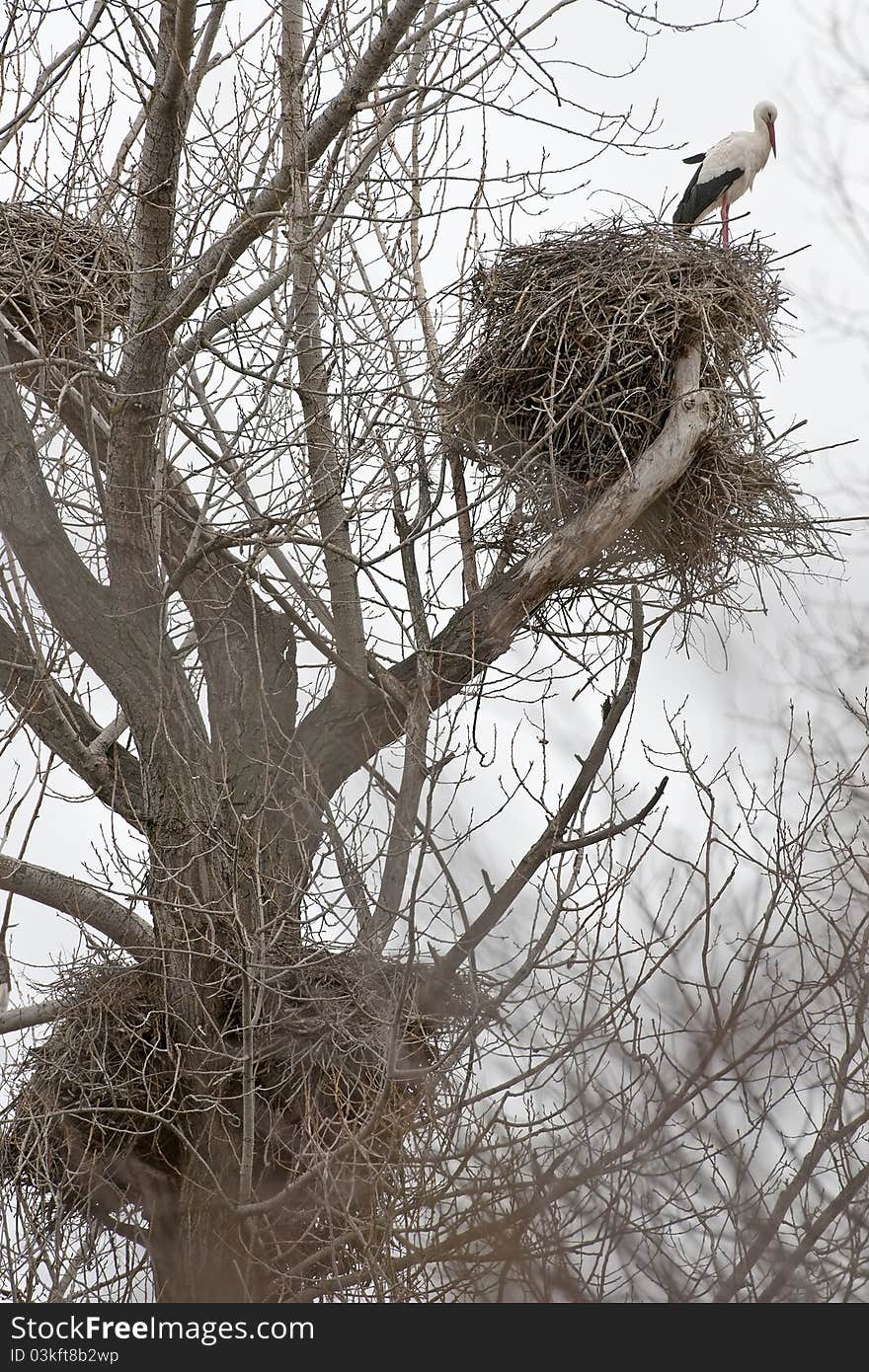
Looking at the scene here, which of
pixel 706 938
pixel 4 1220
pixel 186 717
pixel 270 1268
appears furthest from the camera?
pixel 186 717

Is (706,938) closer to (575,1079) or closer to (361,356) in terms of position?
(575,1079)

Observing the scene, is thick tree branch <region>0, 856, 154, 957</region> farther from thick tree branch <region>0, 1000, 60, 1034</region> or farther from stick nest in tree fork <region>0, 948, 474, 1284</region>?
thick tree branch <region>0, 1000, 60, 1034</region>

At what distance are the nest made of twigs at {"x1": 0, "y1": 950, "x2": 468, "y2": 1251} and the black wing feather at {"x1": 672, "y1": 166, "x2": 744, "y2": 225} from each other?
13.1 feet

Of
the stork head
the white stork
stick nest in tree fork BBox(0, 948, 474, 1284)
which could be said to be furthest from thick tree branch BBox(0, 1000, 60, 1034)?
the stork head

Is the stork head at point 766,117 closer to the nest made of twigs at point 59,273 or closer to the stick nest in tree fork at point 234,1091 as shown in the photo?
the nest made of twigs at point 59,273

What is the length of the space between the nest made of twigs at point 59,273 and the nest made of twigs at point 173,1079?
2398mm

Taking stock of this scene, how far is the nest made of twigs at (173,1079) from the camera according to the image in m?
4.42

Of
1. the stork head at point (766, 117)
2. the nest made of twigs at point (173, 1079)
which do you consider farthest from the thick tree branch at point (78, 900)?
the stork head at point (766, 117)

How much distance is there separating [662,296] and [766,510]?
913 mm

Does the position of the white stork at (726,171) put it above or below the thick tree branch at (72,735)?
above

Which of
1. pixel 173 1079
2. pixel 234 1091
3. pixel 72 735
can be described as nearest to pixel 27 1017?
pixel 173 1079

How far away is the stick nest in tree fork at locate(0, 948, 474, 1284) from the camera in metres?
4.22

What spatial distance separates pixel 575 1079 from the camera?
299 centimetres
